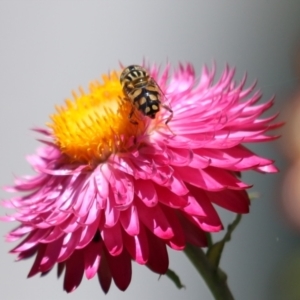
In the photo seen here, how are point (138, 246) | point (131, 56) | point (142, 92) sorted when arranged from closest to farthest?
point (138, 246) → point (142, 92) → point (131, 56)

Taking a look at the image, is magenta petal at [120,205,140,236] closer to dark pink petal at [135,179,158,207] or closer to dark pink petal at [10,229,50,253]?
dark pink petal at [135,179,158,207]

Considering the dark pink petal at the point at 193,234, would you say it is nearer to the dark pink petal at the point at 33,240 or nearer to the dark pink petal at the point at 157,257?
the dark pink petal at the point at 157,257

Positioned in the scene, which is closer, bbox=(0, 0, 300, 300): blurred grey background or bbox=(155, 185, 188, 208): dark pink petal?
bbox=(155, 185, 188, 208): dark pink petal

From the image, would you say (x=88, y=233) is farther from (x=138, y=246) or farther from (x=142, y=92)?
(x=142, y=92)

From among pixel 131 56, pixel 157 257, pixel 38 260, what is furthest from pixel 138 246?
pixel 131 56

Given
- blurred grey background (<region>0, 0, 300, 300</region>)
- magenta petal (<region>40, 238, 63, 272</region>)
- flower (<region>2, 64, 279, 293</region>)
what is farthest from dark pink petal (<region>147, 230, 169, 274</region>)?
blurred grey background (<region>0, 0, 300, 300</region>)

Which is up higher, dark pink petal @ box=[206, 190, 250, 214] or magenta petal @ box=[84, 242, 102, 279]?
magenta petal @ box=[84, 242, 102, 279]

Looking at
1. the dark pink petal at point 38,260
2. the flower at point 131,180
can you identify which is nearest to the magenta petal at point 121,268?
the flower at point 131,180
